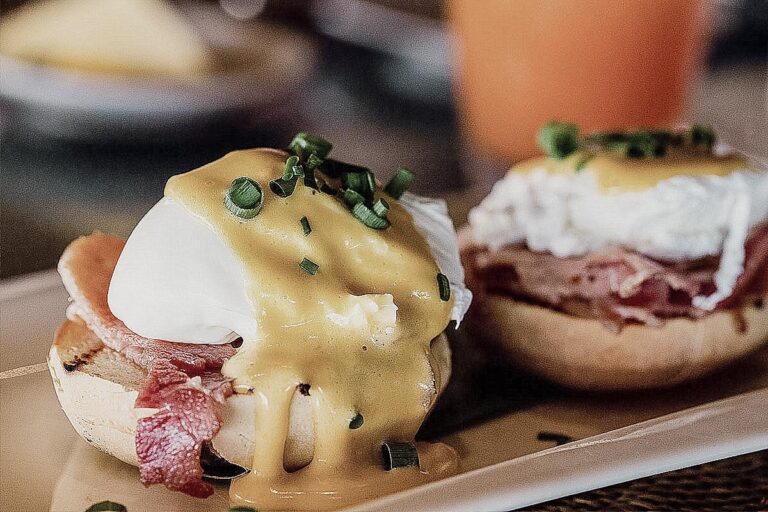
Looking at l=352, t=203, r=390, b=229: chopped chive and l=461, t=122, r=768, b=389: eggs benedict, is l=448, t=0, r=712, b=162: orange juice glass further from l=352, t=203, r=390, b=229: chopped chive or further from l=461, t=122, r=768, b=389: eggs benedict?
l=352, t=203, r=390, b=229: chopped chive

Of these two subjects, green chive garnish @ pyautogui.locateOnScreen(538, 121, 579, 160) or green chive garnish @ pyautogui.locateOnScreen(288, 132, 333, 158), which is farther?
green chive garnish @ pyautogui.locateOnScreen(538, 121, 579, 160)

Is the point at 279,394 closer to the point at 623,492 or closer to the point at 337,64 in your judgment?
the point at 623,492

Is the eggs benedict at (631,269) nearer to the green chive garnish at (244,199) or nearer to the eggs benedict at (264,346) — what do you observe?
the eggs benedict at (264,346)

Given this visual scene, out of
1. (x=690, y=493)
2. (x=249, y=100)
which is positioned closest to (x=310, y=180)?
(x=690, y=493)

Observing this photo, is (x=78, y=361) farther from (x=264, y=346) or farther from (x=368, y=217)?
(x=368, y=217)

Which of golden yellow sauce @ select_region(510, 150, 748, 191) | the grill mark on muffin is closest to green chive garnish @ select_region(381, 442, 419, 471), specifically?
the grill mark on muffin

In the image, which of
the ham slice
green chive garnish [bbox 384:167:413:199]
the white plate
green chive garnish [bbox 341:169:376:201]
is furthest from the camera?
the ham slice

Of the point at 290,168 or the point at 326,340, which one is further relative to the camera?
the point at 290,168
